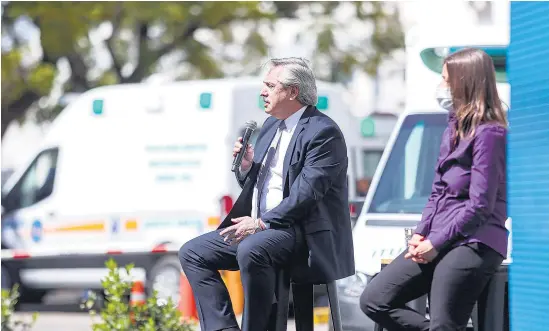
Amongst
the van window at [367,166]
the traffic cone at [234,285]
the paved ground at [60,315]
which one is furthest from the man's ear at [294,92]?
the van window at [367,166]

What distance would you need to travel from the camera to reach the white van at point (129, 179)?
12.4m

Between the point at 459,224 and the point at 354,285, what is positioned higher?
the point at 459,224

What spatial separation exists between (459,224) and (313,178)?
A: 835mm

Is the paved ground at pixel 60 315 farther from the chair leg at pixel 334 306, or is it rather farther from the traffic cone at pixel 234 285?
the chair leg at pixel 334 306

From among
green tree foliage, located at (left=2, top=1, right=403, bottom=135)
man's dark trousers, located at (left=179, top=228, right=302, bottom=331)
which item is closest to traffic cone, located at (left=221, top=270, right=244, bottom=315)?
man's dark trousers, located at (left=179, top=228, right=302, bottom=331)

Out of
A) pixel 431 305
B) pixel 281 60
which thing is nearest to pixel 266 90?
pixel 281 60

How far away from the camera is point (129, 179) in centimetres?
1282

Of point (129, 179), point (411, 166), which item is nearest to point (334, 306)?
point (411, 166)

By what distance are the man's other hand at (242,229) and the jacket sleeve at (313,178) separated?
44 millimetres

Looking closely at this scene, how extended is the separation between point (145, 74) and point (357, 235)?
17.0 metres

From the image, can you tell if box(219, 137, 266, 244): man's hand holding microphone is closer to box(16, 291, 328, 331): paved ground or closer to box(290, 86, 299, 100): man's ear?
box(290, 86, 299, 100): man's ear

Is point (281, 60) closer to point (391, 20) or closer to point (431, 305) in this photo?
point (431, 305)

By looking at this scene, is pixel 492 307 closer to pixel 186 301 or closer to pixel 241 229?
pixel 241 229

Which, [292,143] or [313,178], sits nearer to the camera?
[313,178]
